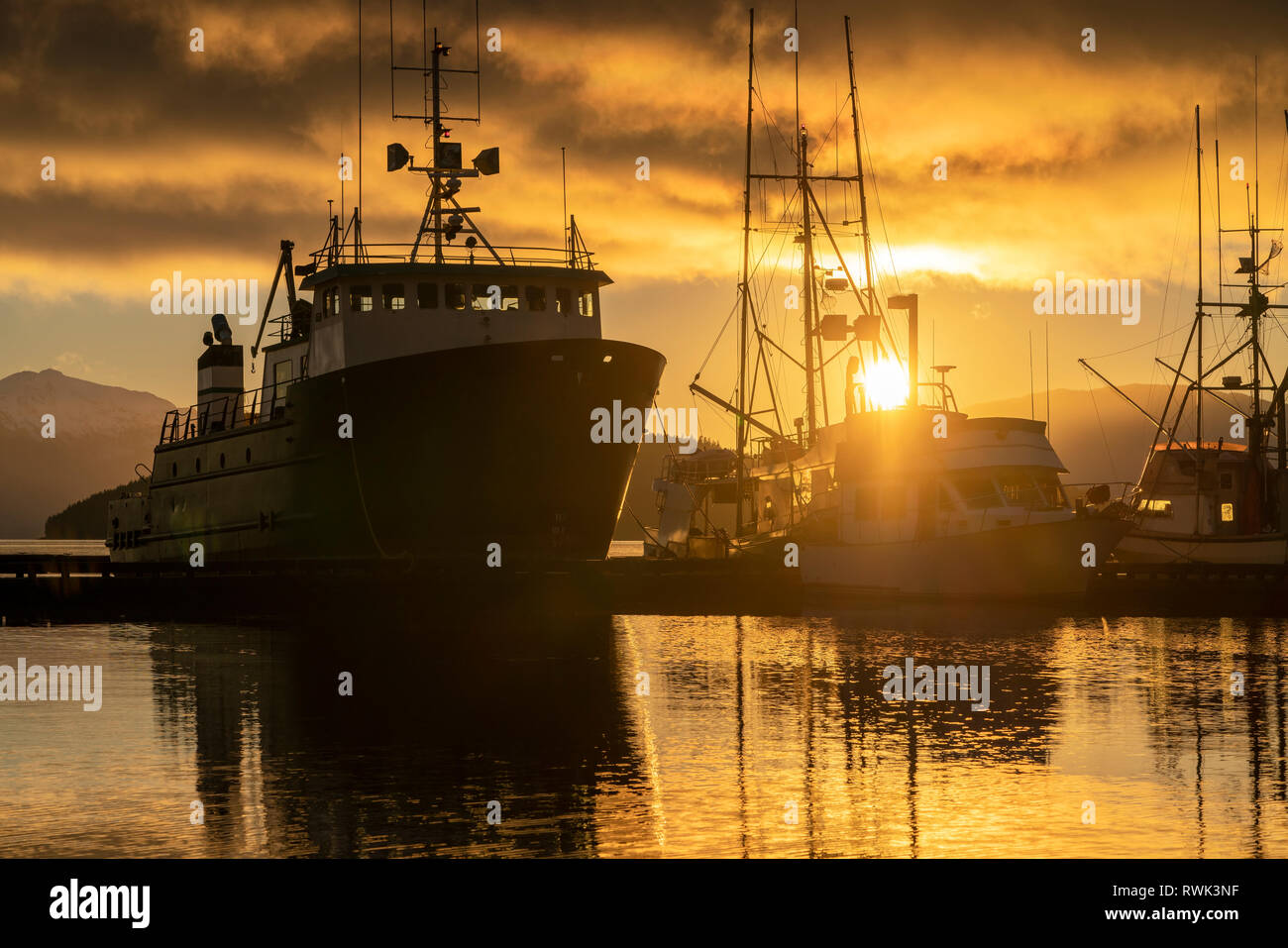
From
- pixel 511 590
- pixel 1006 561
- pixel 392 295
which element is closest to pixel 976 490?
pixel 1006 561

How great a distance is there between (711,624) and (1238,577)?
14.7m

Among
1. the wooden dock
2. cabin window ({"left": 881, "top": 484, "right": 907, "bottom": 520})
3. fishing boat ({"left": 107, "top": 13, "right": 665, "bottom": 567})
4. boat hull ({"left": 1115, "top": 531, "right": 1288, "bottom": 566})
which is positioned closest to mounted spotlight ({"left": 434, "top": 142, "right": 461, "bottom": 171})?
fishing boat ({"left": 107, "top": 13, "right": 665, "bottom": 567})

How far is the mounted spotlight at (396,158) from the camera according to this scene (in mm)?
44531

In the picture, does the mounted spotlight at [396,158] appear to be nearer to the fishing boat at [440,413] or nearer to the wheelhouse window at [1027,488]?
the fishing boat at [440,413]

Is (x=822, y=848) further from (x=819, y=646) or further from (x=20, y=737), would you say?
(x=819, y=646)

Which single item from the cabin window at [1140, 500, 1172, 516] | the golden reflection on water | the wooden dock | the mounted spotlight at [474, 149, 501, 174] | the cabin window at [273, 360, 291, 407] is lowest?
the golden reflection on water

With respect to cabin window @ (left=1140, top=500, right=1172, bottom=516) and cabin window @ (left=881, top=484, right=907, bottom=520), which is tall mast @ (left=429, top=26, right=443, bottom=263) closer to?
cabin window @ (left=881, top=484, right=907, bottom=520)

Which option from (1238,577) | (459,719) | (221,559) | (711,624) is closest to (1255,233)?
(1238,577)

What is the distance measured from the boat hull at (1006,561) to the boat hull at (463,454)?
340 inches

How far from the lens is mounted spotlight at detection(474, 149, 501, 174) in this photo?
44.4 meters

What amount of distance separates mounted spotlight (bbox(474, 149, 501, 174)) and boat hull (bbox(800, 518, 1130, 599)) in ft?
58.5

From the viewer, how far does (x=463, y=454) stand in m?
36.8

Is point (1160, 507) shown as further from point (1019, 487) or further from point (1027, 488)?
point (1019, 487)

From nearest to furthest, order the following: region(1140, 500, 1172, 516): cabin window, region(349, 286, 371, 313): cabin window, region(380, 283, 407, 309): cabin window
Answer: region(349, 286, 371, 313): cabin window → region(380, 283, 407, 309): cabin window → region(1140, 500, 1172, 516): cabin window
